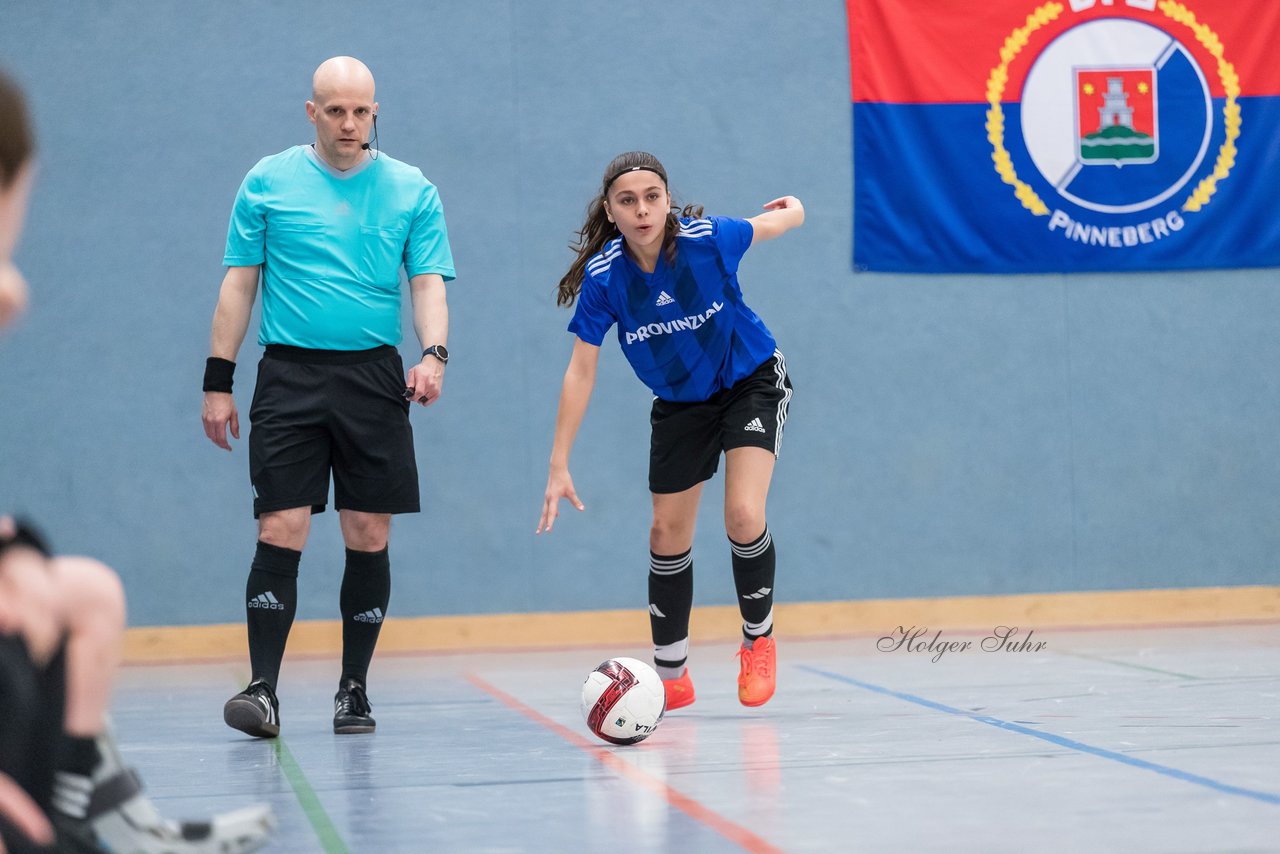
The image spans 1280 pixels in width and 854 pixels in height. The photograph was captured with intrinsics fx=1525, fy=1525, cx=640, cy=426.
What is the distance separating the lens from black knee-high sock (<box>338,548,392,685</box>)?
414 centimetres

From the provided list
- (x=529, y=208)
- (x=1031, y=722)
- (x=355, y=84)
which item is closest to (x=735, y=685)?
(x=1031, y=722)

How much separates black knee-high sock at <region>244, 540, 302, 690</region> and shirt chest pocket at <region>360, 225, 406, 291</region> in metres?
0.76

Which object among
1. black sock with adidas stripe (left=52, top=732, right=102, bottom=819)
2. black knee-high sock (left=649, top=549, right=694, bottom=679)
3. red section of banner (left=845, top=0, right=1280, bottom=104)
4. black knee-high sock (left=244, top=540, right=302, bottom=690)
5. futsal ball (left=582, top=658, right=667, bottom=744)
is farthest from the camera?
red section of banner (left=845, top=0, right=1280, bottom=104)

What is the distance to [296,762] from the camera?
3.47 metres

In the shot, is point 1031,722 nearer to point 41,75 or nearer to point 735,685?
point 735,685

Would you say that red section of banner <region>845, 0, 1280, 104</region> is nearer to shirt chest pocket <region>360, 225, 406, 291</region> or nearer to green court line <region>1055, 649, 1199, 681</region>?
green court line <region>1055, 649, 1199, 681</region>

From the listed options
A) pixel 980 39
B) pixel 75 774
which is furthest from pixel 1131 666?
pixel 75 774

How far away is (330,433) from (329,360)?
0.19m

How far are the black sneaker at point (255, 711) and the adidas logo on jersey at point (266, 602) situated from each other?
19 centimetres

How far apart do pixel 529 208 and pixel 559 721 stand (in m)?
3.16

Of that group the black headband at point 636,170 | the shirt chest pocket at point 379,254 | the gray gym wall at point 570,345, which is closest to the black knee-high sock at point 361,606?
the shirt chest pocket at point 379,254

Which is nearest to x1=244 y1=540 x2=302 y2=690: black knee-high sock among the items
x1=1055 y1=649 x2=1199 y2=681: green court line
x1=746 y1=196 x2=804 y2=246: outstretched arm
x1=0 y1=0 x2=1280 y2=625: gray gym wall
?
x1=746 y1=196 x2=804 y2=246: outstretched arm

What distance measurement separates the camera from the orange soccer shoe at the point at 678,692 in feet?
13.9

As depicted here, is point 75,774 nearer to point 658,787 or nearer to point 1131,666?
point 658,787
